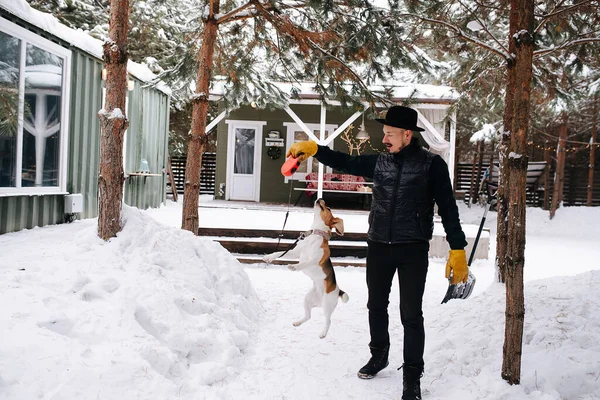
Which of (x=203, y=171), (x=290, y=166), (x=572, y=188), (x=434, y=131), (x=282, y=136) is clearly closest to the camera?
(x=290, y=166)

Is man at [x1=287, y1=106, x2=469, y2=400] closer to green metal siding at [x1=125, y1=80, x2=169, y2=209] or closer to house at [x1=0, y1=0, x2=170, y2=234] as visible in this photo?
house at [x1=0, y1=0, x2=170, y2=234]

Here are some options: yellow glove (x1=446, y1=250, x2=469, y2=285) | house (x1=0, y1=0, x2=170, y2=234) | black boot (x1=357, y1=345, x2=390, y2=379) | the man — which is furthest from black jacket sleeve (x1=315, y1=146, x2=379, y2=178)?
house (x1=0, y1=0, x2=170, y2=234)

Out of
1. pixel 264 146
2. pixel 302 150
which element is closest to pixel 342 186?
pixel 264 146

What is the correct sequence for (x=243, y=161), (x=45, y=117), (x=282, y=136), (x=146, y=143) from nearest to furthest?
(x=45, y=117) < (x=146, y=143) < (x=282, y=136) < (x=243, y=161)

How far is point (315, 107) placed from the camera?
50.4ft

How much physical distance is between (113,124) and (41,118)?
2956 millimetres

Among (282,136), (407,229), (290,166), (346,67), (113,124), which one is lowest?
(407,229)

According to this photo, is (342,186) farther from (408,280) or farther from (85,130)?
(408,280)

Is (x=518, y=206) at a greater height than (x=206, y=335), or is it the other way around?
(x=518, y=206)

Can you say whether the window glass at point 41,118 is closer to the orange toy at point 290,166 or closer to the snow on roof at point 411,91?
the orange toy at point 290,166

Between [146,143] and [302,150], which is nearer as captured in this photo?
[302,150]

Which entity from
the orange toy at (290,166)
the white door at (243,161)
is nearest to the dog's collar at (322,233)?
the orange toy at (290,166)

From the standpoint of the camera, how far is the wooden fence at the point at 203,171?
68.5 ft

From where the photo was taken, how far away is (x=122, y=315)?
129 inches
